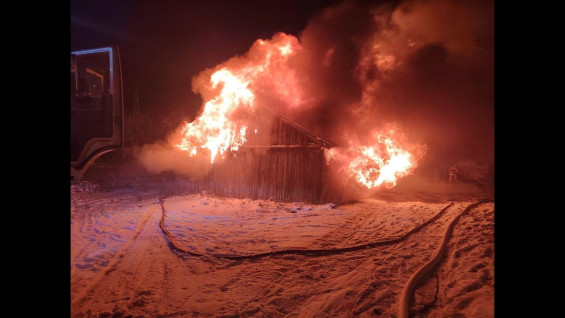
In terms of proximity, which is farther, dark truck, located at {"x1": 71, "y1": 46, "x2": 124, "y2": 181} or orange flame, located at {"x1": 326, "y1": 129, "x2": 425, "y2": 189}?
orange flame, located at {"x1": 326, "y1": 129, "x2": 425, "y2": 189}

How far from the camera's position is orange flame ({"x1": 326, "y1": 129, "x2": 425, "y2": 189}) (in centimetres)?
1627

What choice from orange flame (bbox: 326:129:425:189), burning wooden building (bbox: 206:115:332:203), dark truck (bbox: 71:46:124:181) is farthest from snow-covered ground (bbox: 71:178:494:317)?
orange flame (bbox: 326:129:425:189)

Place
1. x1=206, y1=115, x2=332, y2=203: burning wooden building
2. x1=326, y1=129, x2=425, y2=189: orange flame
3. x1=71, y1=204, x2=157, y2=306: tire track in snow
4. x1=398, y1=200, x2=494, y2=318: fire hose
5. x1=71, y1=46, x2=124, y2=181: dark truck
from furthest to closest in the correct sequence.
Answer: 1. x1=326, y1=129, x2=425, y2=189: orange flame
2. x1=206, y1=115, x2=332, y2=203: burning wooden building
3. x1=71, y1=46, x2=124, y2=181: dark truck
4. x1=71, y1=204, x2=157, y2=306: tire track in snow
5. x1=398, y1=200, x2=494, y2=318: fire hose

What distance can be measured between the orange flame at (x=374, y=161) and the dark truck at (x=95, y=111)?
12.1 meters

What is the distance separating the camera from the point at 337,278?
558 cm

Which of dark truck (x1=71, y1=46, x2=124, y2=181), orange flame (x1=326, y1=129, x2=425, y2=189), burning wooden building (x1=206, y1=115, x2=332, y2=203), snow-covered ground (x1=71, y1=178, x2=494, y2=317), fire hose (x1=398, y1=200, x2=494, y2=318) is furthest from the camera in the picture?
orange flame (x1=326, y1=129, x2=425, y2=189)

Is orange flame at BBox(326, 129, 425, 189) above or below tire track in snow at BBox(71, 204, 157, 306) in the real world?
above

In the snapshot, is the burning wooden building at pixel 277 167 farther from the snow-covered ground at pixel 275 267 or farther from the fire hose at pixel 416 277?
the fire hose at pixel 416 277

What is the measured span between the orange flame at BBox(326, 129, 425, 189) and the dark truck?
12.1m


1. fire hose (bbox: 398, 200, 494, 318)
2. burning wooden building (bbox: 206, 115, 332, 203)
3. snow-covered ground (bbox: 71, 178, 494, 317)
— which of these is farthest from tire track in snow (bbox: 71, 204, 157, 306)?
burning wooden building (bbox: 206, 115, 332, 203)

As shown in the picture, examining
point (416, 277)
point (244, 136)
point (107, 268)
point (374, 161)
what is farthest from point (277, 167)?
point (416, 277)

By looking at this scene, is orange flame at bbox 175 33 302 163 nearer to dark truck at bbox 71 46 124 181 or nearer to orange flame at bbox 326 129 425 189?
orange flame at bbox 326 129 425 189
